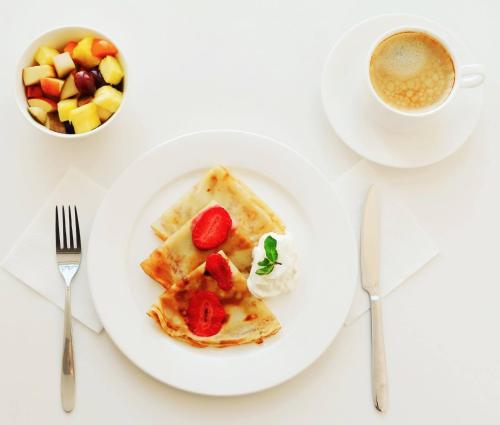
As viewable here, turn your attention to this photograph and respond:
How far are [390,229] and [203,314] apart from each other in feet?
1.90

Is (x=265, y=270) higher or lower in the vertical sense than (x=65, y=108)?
lower

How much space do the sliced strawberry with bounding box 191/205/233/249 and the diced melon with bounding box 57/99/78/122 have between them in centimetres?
44

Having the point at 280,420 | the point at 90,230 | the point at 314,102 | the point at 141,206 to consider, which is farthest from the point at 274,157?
the point at 280,420

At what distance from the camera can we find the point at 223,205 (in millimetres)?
1843

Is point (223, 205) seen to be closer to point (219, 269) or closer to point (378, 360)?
point (219, 269)

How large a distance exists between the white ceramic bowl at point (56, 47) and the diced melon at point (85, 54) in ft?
0.08

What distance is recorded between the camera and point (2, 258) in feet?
6.10

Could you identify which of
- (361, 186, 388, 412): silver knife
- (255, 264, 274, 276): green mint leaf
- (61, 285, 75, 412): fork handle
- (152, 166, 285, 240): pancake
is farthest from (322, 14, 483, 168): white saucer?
(61, 285, 75, 412): fork handle

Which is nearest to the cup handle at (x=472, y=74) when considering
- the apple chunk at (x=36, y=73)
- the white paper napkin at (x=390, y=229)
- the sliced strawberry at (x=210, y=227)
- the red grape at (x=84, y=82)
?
the white paper napkin at (x=390, y=229)

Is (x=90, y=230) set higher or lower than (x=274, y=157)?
lower

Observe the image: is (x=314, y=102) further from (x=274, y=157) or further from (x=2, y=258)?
(x=2, y=258)

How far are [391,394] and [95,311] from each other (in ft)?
2.79

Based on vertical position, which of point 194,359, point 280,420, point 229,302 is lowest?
point 280,420

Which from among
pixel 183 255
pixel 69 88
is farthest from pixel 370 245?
pixel 69 88
